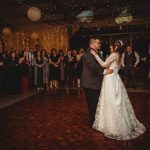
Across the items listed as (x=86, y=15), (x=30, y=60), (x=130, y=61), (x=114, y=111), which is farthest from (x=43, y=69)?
(x=114, y=111)

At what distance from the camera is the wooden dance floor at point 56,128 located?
3957mm

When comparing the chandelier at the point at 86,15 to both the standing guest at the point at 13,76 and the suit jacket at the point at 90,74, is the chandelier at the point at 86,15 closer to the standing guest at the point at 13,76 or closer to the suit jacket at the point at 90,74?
the standing guest at the point at 13,76

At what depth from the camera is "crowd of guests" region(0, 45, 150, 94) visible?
908 centimetres

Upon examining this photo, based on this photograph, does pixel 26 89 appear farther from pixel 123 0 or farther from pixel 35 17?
pixel 123 0

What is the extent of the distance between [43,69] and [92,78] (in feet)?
18.9

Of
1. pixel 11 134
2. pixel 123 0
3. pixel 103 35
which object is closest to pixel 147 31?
pixel 103 35

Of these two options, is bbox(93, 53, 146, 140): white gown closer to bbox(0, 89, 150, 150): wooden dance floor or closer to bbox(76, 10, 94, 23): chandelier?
bbox(0, 89, 150, 150): wooden dance floor

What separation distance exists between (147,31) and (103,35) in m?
2.22

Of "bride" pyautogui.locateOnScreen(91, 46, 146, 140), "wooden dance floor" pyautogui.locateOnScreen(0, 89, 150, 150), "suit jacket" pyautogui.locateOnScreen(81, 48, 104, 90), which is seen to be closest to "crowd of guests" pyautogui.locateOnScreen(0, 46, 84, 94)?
"wooden dance floor" pyautogui.locateOnScreen(0, 89, 150, 150)

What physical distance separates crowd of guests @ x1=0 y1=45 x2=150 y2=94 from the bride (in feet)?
15.5

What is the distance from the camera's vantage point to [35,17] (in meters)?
8.21

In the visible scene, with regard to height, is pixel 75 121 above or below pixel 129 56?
below

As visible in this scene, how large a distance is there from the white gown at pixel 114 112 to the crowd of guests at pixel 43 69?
15.5ft

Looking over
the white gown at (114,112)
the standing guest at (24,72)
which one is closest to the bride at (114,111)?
the white gown at (114,112)
